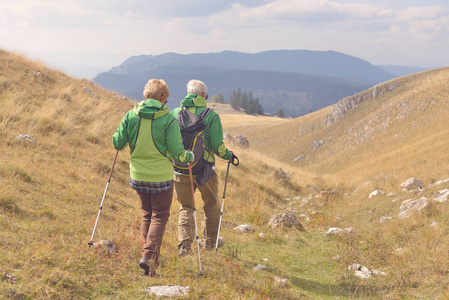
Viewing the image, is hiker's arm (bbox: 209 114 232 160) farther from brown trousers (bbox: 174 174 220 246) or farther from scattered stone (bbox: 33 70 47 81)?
scattered stone (bbox: 33 70 47 81)

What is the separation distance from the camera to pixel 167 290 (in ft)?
14.0

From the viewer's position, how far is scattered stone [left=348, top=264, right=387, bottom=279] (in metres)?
5.73

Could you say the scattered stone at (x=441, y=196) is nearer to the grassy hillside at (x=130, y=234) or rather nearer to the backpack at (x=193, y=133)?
the grassy hillside at (x=130, y=234)

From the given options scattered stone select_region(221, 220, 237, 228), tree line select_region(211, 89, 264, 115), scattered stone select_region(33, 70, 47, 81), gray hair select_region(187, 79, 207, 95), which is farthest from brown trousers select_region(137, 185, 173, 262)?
tree line select_region(211, 89, 264, 115)

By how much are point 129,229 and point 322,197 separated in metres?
9.29

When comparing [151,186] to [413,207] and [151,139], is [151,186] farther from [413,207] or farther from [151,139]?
[413,207]

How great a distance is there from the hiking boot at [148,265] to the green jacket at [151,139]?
3.63 ft

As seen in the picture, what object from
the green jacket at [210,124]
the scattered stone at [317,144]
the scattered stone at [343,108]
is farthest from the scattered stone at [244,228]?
the scattered stone at [343,108]

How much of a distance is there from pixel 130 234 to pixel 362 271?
13.6 ft

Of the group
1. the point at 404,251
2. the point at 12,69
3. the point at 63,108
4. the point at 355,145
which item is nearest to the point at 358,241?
the point at 404,251

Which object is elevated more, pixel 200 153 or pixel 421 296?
pixel 200 153

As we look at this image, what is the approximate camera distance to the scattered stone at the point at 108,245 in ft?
16.9

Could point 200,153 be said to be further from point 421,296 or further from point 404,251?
point 404,251

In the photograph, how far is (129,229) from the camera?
6.48m
